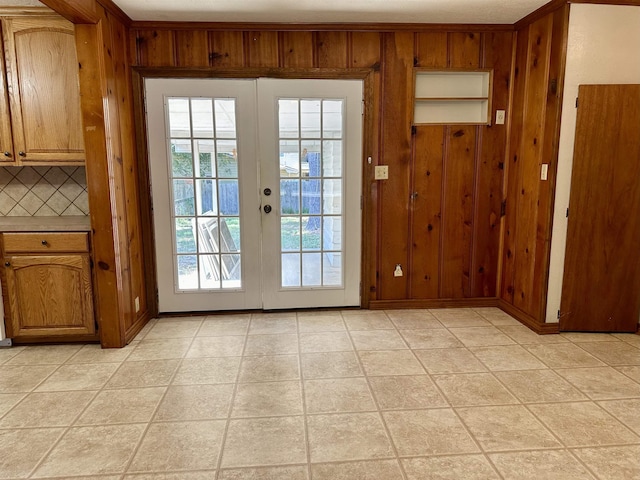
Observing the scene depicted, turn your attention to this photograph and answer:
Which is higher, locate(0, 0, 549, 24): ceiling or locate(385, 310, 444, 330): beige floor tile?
locate(0, 0, 549, 24): ceiling

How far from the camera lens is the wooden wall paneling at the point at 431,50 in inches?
137

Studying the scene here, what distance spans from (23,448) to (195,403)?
78cm

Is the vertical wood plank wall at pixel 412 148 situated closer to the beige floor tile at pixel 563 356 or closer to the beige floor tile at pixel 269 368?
the beige floor tile at pixel 563 356

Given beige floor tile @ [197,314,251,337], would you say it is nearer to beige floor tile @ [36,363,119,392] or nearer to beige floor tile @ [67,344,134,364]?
beige floor tile @ [67,344,134,364]

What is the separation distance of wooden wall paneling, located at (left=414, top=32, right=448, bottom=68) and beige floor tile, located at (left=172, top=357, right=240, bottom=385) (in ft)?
9.13

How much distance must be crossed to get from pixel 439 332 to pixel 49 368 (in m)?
2.75

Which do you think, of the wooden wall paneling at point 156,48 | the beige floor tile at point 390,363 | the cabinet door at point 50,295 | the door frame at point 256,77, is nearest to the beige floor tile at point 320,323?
the door frame at point 256,77

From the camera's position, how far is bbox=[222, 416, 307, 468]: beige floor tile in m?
1.84

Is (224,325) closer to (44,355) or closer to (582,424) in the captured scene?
(44,355)

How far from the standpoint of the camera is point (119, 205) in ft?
9.96

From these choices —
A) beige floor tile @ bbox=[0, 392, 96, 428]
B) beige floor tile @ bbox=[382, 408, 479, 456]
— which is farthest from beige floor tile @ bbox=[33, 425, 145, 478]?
beige floor tile @ bbox=[382, 408, 479, 456]

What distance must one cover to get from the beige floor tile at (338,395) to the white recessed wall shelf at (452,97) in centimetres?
226

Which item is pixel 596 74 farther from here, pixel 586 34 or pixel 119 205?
pixel 119 205

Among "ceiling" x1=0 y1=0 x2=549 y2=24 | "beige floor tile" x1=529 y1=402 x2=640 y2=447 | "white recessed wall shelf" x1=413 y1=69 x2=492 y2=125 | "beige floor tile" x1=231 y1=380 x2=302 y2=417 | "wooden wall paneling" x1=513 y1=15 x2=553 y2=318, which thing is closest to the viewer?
"beige floor tile" x1=529 y1=402 x2=640 y2=447
